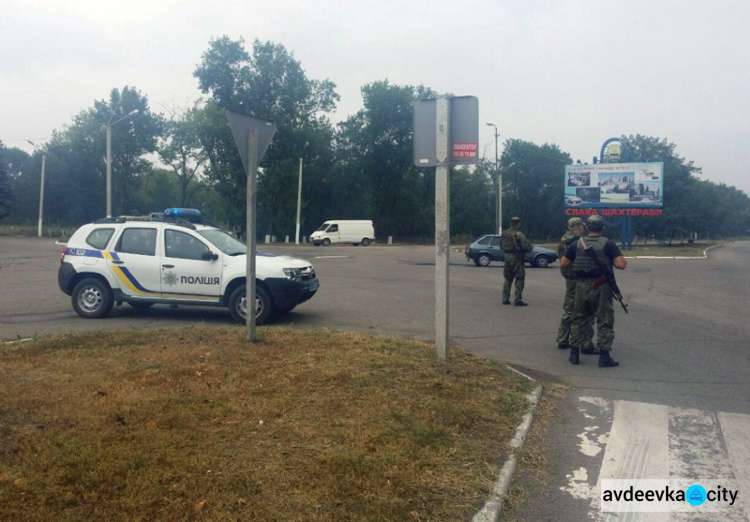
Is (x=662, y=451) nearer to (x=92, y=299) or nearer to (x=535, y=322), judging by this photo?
(x=535, y=322)

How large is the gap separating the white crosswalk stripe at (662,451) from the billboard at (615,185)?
131 feet

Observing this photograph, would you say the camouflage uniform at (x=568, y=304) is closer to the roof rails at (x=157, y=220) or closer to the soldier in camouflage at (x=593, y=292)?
the soldier in camouflage at (x=593, y=292)

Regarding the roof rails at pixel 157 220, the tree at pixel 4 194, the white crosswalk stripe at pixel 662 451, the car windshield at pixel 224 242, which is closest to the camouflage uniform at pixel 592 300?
the white crosswalk stripe at pixel 662 451

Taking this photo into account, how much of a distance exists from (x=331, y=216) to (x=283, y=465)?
2694 inches

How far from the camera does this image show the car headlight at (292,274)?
34.8 ft

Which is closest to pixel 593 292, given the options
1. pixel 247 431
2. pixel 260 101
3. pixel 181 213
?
pixel 247 431

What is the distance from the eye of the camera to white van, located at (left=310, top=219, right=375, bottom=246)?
5169 centimetres

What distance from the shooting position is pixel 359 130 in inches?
2761

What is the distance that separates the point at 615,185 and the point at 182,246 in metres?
38.5

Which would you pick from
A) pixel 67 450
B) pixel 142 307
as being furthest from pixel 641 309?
pixel 67 450

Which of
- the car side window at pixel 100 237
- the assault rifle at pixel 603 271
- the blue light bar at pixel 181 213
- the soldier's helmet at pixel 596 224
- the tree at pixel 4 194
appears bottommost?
the assault rifle at pixel 603 271

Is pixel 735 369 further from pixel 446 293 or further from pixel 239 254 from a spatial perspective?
pixel 239 254

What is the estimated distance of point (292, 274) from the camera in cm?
1066

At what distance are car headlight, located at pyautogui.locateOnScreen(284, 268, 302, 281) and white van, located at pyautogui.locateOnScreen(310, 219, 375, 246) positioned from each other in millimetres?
40912
